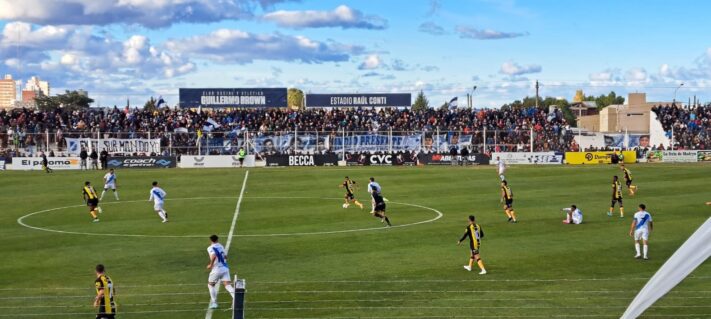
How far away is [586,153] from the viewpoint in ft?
235

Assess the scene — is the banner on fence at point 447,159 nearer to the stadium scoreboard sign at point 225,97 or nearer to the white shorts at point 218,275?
the stadium scoreboard sign at point 225,97

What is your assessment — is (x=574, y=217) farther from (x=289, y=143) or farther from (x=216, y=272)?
(x=289, y=143)

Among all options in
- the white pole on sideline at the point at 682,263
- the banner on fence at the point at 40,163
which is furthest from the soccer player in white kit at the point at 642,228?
the banner on fence at the point at 40,163

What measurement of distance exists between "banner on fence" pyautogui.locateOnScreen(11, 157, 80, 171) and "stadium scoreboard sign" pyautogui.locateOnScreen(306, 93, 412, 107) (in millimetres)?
31176

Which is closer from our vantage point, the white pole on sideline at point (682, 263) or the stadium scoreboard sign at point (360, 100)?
the white pole on sideline at point (682, 263)

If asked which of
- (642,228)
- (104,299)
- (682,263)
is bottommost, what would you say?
(104,299)

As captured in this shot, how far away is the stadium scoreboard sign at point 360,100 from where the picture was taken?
90.3 meters

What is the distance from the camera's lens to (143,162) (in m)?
68.9

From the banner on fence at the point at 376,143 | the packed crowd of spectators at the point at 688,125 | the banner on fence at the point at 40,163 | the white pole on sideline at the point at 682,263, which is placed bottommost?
the banner on fence at the point at 40,163

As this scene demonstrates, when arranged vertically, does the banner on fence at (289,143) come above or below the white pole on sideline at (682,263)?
above

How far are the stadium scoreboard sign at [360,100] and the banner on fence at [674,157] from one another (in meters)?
28.2

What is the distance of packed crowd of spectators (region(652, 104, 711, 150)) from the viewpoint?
2977 inches

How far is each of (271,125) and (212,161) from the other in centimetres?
1084

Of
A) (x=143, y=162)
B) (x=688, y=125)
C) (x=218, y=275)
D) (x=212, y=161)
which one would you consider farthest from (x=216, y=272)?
(x=688, y=125)
